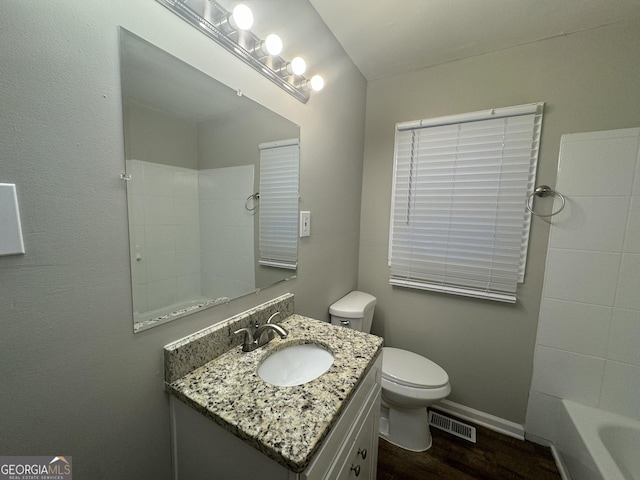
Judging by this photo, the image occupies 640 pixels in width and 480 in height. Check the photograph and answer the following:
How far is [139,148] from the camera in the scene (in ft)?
2.23

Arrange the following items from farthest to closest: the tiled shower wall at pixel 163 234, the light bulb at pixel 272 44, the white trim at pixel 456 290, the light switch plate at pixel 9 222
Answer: the white trim at pixel 456 290 → the light bulb at pixel 272 44 → the tiled shower wall at pixel 163 234 → the light switch plate at pixel 9 222

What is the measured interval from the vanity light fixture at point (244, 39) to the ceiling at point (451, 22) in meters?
0.44

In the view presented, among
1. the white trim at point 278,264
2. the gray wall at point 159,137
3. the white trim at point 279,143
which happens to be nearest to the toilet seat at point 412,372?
the white trim at point 278,264

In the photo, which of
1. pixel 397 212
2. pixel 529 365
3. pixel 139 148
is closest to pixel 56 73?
pixel 139 148

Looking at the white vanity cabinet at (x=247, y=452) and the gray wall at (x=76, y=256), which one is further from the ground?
the gray wall at (x=76, y=256)

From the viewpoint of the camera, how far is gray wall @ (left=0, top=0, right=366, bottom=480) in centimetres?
48

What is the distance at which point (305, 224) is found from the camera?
131 centimetres

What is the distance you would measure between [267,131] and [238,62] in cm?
26

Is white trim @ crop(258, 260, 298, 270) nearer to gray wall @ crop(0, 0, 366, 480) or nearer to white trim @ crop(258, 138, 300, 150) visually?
gray wall @ crop(0, 0, 366, 480)

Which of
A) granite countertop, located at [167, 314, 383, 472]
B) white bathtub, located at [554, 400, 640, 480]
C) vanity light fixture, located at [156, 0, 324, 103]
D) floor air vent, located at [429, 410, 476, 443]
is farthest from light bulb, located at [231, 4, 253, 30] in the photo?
floor air vent, located at [429, 410, 476, 443]

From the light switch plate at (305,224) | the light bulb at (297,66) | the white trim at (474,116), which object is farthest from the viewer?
the white trim at (474,116)

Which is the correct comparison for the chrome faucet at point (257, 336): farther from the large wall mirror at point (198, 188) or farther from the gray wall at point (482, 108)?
the gray wall at point (482, 108)

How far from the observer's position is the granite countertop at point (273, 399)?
1.85 ft

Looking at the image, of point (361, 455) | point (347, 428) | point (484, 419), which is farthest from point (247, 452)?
point (484, 419)
